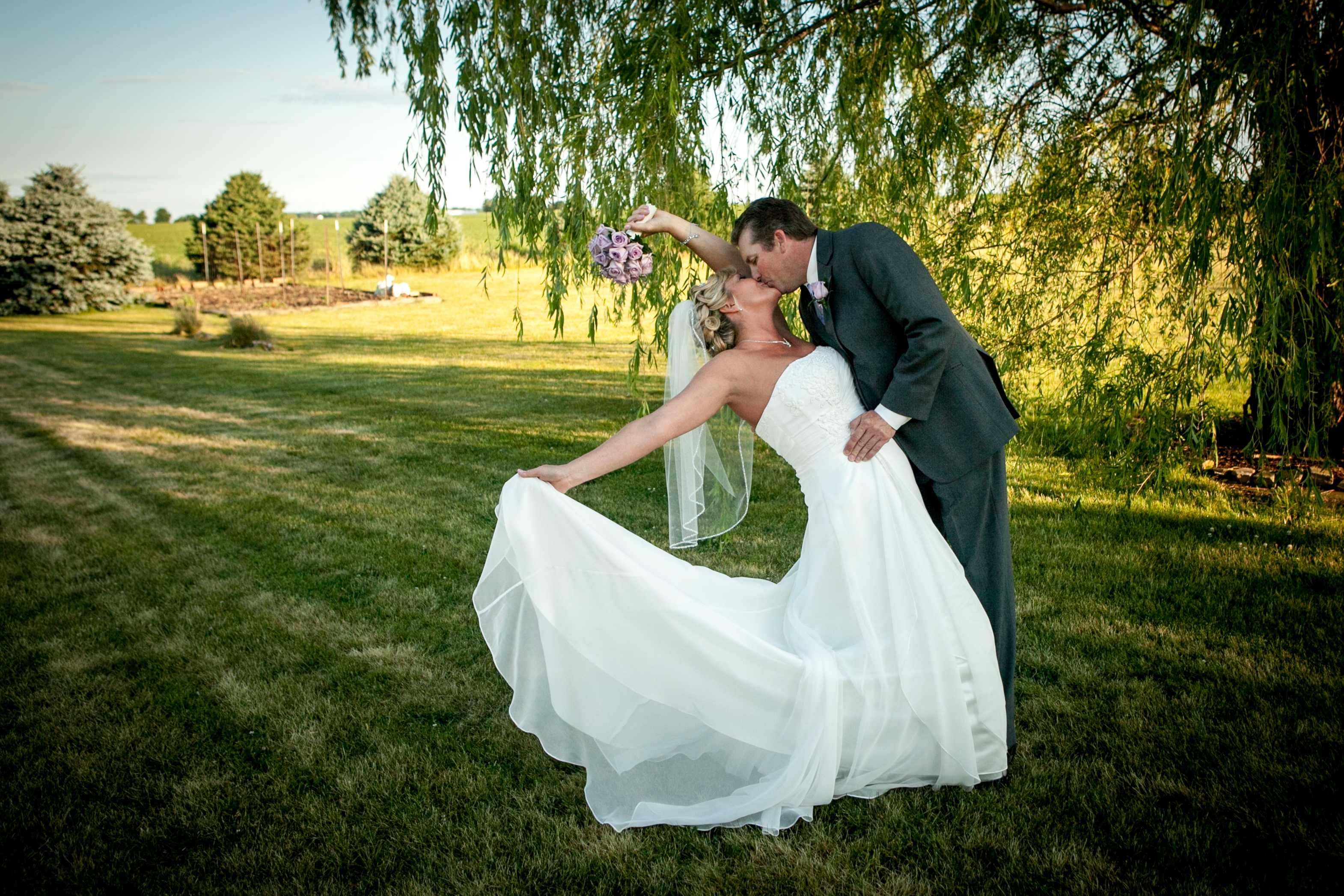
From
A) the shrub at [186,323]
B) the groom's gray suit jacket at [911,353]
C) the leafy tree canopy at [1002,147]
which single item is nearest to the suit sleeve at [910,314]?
the groom's gray suit jacket at [911,353]

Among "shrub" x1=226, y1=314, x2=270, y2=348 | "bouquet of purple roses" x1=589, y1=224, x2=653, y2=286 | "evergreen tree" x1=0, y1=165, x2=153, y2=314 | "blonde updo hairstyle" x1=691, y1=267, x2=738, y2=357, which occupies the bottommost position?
"shrub" x1=226, y1=314, x2=270, y2=348

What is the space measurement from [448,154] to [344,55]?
97 cm

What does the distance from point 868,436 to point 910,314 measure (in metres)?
0.42

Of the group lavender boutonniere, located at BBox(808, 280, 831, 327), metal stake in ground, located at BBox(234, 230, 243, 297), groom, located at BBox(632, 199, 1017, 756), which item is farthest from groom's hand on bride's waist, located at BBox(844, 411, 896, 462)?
metal stake in ground, located at BBox(234, 230, 243, 297)

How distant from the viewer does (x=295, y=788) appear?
9.20ft

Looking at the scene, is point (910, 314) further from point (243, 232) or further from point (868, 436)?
point (243, 232)

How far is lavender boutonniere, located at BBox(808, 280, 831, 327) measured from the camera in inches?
106

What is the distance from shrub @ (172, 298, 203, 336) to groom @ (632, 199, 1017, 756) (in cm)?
1812

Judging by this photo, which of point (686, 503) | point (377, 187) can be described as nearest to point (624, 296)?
point (686, 503)

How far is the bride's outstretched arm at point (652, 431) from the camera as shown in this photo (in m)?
2.65

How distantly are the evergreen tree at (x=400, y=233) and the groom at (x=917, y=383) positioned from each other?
28.2m

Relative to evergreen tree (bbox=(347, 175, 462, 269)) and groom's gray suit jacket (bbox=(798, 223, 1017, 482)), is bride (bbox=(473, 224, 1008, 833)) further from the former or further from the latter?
evergreen tree (bbox=(347, 175, 462, 269))

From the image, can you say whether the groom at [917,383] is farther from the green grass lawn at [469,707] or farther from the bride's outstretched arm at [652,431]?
the green grass lawn at [469,707]

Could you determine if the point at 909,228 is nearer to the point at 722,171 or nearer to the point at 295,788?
the point at 722,171
